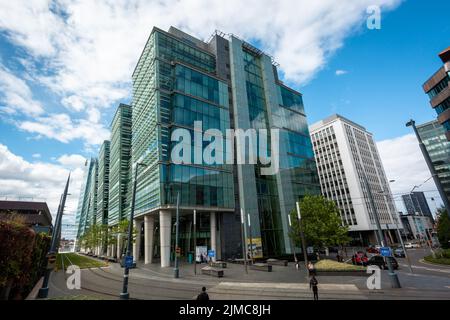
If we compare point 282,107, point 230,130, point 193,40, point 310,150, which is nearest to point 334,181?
point 310,150

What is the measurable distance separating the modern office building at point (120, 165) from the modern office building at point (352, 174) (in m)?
76.7

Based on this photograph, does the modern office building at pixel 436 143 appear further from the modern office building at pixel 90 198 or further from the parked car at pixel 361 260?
the modern office building at pixel 90 198

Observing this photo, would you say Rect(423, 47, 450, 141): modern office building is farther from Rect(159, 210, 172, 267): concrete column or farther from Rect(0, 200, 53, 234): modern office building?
Rect(0, 200, 53, 234): modern office building

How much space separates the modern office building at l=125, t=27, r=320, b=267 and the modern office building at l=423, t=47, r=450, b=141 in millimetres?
24810

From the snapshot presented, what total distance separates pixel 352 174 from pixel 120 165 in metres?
81.9

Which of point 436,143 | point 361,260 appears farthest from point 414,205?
point 361,260

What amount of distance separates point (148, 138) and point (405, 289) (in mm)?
39844

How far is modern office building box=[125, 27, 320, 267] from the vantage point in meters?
38.1

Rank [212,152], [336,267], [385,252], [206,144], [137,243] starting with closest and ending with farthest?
1. [385,252]
2. [336,267]
3. [206,144]
4. [212,152]
5. [137,243]

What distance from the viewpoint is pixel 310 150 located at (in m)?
58.0

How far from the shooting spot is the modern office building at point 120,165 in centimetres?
6231

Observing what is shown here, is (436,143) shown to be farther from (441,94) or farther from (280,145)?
(280,145)

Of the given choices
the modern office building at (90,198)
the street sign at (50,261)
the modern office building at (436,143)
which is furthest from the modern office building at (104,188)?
the modern office building at (436,143)

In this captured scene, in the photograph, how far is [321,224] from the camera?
3481 cm
